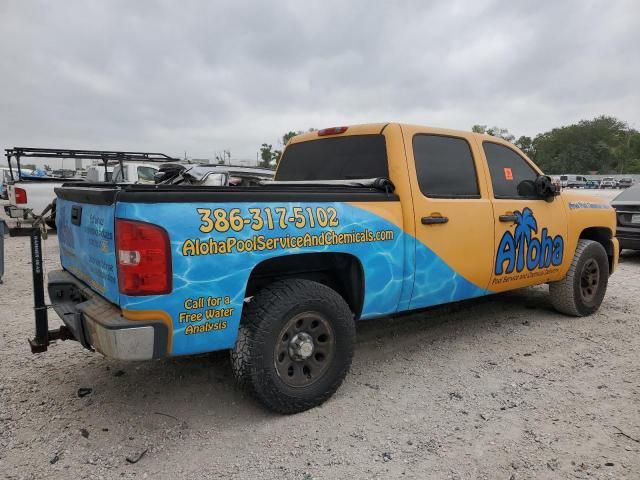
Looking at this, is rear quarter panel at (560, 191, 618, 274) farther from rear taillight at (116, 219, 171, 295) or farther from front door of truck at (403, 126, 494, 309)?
rear taillight at (116, 219, 171, 295)

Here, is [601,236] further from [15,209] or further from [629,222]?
[15,209]

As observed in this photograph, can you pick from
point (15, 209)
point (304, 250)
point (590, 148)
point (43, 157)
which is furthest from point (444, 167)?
point (590, 148)

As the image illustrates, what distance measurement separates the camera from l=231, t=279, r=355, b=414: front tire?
2955mm

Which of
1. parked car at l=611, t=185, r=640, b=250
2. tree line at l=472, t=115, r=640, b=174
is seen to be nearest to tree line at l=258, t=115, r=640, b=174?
tree line at l=472, t=115, r=640, b=174

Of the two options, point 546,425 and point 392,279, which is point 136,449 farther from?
point 546,425

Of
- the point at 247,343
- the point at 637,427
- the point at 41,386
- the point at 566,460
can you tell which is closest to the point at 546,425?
the point at 566,460

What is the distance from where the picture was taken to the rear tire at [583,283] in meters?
5.19

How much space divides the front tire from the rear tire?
3.01 m

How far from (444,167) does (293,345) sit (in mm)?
1952

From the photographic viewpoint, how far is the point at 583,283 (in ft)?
17.8

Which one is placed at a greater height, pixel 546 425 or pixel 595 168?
pixel 595 168

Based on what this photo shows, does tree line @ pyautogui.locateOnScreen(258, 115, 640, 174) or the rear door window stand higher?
tree line @ pyautogui.locateOnScreen(258, 115, 640, 174)

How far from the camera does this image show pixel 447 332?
15.8 feet

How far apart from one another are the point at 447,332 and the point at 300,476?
264cm
